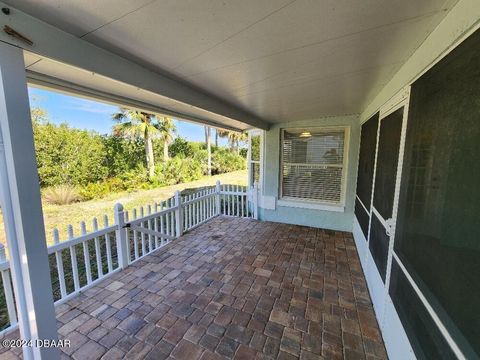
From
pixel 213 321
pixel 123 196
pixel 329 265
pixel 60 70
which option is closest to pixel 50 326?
pixel 213 321

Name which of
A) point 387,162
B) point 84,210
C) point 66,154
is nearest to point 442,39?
point 387,162

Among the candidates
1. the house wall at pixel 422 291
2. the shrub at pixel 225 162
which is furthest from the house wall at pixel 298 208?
the shrub at pixel 225 162

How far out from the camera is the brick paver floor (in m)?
1.75

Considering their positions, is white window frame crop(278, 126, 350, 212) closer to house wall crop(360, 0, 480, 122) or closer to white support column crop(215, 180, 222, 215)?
white support column crop(215, 180, 222, 215)

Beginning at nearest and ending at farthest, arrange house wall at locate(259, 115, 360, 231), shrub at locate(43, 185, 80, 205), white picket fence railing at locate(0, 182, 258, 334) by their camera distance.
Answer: white picket fence railing at locate(0, 182, 258, 334) → house wall at locate(259, 115, 360, 231) → shrub at locate(43, 185, 80, 205)

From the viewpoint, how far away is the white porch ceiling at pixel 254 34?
96 cm

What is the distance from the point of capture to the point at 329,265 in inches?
122

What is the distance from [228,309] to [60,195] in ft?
27.0

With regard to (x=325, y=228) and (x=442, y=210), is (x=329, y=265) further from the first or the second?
(x=442, y=210)

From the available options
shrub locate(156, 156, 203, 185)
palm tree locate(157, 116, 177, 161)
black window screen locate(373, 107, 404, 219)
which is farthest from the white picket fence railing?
palm tree locate(157, 116, 177, 161)

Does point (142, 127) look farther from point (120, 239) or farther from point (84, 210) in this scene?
point (120, 239)

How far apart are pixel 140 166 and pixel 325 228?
9562 mm

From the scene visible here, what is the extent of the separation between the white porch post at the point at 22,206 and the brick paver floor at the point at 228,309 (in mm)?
780

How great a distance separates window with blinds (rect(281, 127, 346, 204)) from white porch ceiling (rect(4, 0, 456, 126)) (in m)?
2.52
